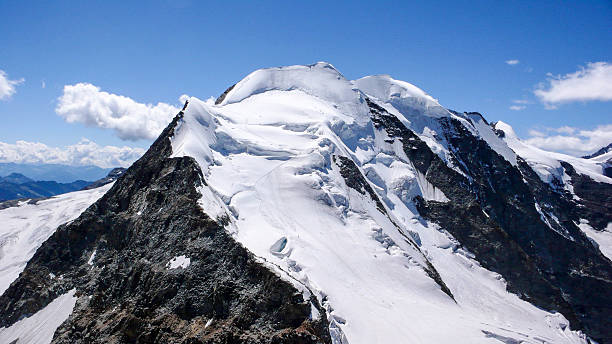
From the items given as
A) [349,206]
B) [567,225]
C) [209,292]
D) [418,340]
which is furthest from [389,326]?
[567,225]

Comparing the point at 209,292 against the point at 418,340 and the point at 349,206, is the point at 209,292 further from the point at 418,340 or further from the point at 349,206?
the point at 349,206

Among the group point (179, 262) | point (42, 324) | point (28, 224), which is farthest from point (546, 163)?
point (28, 224)

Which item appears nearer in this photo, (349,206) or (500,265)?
(349,206)

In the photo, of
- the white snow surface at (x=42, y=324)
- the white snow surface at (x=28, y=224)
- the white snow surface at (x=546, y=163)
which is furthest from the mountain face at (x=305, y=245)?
the white snow surface at (x=546, y=163)

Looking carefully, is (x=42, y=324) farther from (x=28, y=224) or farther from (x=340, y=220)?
(x=28, y=224)

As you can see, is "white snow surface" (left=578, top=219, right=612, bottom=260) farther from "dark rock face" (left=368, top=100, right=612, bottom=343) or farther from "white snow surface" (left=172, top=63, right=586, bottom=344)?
"white snow surface" (left=172, top=63, right=586, bottom=344)
